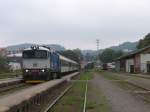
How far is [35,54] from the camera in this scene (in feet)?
125

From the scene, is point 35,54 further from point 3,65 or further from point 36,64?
point 3,65

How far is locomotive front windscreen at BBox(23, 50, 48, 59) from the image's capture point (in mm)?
38097

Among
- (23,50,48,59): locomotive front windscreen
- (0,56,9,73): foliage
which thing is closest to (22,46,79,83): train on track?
(23,50,48,59): locomotive front windscreen

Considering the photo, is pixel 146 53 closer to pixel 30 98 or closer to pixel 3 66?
pixel 3 66

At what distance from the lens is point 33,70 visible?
3728 centimetres

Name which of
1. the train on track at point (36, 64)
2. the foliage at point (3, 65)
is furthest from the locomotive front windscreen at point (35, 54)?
the foliage at point (3, 65)

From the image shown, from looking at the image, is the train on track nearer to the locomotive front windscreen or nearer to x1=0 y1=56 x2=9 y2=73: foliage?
the locomotive front windscreen

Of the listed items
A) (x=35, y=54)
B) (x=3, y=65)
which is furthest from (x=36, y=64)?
(x=3, y=65)

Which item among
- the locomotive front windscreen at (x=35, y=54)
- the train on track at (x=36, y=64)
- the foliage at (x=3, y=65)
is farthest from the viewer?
the foliage at (x=3, y=65)

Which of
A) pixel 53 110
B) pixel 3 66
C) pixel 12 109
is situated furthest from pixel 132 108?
pixel 3 66

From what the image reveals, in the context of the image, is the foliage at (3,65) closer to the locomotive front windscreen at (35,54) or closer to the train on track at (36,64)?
the locomotive front windscreen at (35,54)

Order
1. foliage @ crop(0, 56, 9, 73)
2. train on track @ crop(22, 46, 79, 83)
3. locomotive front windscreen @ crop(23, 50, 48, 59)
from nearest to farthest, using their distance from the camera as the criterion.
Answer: train on track @ crop(22, 46, 79, 83) < locomotive front windscreen @ crop(23, 50, 48, 59) < foliage @ crop(0, 56, 9, 73)

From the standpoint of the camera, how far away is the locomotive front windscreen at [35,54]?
1500 inches

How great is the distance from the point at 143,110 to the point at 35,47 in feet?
72.5
